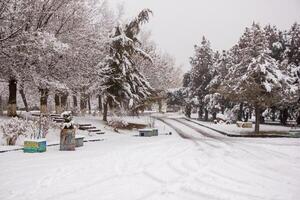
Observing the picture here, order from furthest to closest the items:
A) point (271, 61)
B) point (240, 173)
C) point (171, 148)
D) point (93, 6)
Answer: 1. point (271, 61)
2. point (93, 6)
3. point (171, 148)
4. point (240, 173)

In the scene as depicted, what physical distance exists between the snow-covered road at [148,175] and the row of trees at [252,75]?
13.6 metres

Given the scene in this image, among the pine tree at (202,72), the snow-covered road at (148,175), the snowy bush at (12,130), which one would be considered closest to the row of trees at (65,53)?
the snowy bush at (12,130)

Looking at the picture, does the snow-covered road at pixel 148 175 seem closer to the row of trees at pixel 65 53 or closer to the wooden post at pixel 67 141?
the wooden post at pixel 67 141

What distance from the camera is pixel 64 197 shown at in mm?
8422

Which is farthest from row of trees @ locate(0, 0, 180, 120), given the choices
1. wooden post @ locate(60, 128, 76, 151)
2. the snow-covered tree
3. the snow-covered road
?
the snow-covered tree

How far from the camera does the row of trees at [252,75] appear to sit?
29.7 meters

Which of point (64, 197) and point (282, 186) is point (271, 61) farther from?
point (64, 197)

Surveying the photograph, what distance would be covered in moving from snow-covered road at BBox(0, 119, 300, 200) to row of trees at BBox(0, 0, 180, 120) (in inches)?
305

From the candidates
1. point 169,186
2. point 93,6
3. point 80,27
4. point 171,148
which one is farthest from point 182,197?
point 93,6

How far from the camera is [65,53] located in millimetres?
23188

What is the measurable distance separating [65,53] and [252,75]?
15.4m

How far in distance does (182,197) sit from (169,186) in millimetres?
1128

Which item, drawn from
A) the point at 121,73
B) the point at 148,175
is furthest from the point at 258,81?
the point at 148,175

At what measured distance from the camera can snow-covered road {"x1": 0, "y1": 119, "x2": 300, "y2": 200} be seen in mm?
8875
